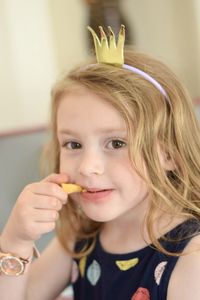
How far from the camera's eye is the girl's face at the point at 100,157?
665 millimetres

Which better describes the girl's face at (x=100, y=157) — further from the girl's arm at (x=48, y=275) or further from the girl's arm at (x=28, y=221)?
the girl's arm at (x=48, y=275)

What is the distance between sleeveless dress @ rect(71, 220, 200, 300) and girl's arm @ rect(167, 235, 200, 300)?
15 millimetres

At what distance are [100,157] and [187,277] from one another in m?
0.21

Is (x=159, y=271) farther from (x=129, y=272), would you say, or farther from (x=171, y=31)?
(x=171, y=31)

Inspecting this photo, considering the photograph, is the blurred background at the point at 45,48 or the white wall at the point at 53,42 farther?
the white wall at the point at 53,42

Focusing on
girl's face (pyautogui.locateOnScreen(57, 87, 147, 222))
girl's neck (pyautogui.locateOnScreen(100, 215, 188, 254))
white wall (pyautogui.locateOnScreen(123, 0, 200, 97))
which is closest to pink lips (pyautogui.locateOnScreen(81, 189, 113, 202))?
girl's face (pyautogui.locateOnScreen(57, 87, 147, 222))

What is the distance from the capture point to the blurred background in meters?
1.07

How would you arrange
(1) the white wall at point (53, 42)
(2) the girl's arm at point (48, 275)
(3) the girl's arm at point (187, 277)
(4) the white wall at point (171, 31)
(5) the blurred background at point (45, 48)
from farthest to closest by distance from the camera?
(4) the white wall at point (171, 31) → (1) the white wall at point (53, 42) → (5) the blurred background at point (45, 48) → (2) the girl's arm at point (48, 275) → (3) the girl's arm at point (187, 277)

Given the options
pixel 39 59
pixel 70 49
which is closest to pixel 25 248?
pixel 39 59

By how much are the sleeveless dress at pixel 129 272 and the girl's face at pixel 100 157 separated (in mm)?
91

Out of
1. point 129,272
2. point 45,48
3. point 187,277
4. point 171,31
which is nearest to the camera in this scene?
point 187,277

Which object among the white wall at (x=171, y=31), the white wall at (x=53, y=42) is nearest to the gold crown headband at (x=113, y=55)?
the white wall at (x=53, y=42)

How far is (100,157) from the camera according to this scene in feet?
2.20

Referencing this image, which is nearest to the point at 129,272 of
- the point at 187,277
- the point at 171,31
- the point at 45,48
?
the point at 187,277
